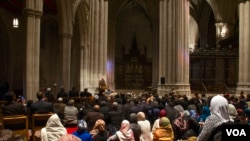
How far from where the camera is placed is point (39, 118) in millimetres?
7750

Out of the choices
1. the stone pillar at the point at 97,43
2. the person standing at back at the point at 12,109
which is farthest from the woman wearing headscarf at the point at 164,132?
the stone pillar at the point at 97,43

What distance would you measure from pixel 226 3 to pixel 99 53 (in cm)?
1603

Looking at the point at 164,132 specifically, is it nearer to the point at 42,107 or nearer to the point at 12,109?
the point at 42,107

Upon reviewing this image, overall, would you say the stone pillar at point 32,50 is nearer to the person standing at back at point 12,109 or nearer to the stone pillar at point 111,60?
the person standing at back at point 12,109

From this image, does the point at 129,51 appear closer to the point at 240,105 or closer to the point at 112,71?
the point at 112,71

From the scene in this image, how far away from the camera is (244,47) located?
19.5m

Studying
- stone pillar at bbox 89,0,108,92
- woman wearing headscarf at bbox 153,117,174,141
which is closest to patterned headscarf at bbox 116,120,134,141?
woman wearing headscarf at bbox 153,117,174,141

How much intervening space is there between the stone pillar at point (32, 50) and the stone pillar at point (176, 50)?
9164 millimetres

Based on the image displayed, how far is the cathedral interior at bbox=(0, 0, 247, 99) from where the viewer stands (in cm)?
1945

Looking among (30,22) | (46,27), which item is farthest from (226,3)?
(30,22)

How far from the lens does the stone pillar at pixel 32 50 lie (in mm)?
15242

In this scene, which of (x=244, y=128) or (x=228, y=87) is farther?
(x=228, y=87)

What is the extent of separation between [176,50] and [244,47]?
170 inches

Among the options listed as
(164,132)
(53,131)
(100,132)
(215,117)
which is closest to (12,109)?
(53,131)
